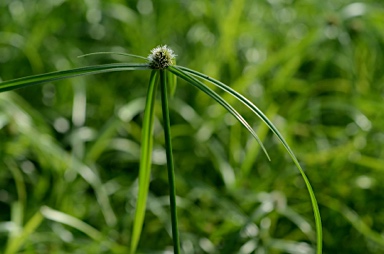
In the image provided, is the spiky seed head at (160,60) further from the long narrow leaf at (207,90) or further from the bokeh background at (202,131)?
the bokeh background at (202,131)

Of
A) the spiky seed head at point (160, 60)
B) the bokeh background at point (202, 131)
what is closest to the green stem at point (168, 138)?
the spiky seed head at point (160, 60)

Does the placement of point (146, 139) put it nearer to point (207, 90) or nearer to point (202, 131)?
point (207, 90)

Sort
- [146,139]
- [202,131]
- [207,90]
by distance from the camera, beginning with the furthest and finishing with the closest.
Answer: [202,131], [146,139], [207,90]

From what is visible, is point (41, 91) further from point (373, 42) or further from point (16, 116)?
point (373, 42)

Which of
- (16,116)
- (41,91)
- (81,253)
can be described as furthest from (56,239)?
(41,91)

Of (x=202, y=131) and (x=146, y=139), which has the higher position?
(x=202, y=131)

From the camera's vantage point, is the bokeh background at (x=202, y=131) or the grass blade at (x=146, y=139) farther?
the bokeh background at (x=202, y=131)

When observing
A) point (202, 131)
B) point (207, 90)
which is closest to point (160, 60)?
point (207, 90)

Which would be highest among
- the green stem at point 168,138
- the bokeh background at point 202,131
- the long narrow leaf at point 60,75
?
the bokeh background at point 202,131

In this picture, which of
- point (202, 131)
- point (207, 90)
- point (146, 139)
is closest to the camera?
point (207, 90)
